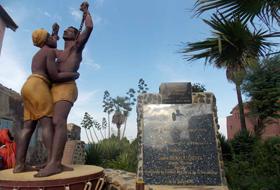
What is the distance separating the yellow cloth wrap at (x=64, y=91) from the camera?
262 centimetres

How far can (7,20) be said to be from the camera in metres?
12.0

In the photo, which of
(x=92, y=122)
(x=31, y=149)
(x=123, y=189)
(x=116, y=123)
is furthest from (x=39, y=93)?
(x=92, y=122)

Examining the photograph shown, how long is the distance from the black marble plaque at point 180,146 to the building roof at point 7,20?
9.40 meters

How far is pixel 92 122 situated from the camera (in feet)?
111

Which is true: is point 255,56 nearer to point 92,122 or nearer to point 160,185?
point 160,185

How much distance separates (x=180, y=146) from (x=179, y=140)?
0.12m

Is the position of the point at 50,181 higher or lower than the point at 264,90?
lower

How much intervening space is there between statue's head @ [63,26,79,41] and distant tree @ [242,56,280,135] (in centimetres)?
778

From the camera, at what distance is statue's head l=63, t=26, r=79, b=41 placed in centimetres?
295

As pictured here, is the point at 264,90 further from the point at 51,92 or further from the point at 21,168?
the point at 21,168

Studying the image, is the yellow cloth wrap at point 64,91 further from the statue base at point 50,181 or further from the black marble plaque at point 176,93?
the black marble plaque at point 176,93

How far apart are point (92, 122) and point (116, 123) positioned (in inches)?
226

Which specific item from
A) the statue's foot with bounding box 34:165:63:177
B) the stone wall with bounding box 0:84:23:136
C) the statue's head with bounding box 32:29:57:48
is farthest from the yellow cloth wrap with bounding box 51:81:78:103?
the stone wall with bounding box 0:84:23:136

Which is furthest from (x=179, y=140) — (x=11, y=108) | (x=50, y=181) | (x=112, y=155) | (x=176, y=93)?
(x=11, y=108)
